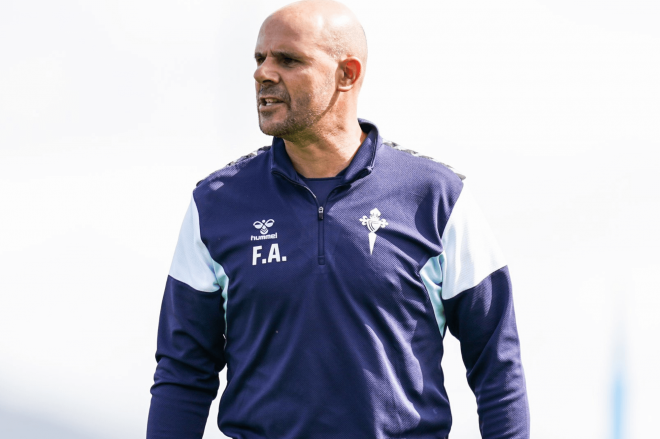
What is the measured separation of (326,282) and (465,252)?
34 cm

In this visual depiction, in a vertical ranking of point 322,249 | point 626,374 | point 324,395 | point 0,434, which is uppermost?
point 322,249

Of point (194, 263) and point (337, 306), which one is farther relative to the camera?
point (194, 263)

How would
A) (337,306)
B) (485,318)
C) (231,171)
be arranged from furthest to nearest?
1. (231,171)
2. (485,318)
3. (337,306)

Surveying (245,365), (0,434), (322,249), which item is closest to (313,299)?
(322,249)

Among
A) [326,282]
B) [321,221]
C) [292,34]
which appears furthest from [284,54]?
[326,282]

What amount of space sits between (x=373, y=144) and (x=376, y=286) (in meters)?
0.36

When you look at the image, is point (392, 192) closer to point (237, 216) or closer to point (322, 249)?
point (322, 249)

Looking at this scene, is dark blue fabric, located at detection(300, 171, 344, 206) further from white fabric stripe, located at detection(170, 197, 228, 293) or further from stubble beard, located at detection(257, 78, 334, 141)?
white fabric stripe, located at detection(170, 197, 228, 293)

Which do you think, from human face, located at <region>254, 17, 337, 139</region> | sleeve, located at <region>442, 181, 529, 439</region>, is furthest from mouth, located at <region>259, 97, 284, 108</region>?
sleeve, located at <region>442, 181, 529, 439</region>

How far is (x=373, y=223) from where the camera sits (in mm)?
1834

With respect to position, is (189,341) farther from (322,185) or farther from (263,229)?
(322,185)

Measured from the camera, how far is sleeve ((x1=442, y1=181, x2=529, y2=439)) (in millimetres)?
1859

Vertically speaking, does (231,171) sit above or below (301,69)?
below

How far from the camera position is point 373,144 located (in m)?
1.95
